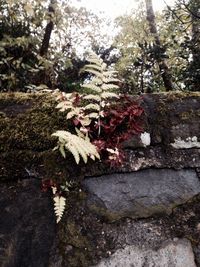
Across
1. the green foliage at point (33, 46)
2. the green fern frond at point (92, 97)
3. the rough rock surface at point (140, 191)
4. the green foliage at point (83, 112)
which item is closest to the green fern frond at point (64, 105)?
the green foliage at point (83, 112)

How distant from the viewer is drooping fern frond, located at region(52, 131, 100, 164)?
176 centimetres

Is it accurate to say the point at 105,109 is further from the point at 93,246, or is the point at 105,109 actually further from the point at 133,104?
the point at 93,246

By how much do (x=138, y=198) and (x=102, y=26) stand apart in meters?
14.4

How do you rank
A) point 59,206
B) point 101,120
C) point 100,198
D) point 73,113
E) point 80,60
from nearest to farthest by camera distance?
point 59,206 < point 100,198 < point 73,113 < point 101,120 < point 80,60

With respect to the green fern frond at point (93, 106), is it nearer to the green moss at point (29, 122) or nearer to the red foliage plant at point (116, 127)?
the red foliage plant at point (116, 127)

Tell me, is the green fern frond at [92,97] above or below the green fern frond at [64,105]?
above

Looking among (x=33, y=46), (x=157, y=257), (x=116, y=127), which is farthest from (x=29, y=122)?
(x=33, y=46)

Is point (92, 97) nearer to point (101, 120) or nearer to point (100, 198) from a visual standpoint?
point (101, 120)

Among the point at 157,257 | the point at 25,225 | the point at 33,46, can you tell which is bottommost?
the point at 157,257

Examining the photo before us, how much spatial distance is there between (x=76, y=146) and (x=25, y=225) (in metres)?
0.46

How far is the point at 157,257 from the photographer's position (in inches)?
70.4

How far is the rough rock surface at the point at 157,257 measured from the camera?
175cm

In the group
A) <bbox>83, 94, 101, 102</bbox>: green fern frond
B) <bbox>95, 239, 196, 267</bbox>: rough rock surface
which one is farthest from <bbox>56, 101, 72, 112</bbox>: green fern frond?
<bbox>95, 239, 196, 267</bbox>: rough rock surface

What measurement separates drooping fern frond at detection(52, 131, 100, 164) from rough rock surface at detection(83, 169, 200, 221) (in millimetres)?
165
